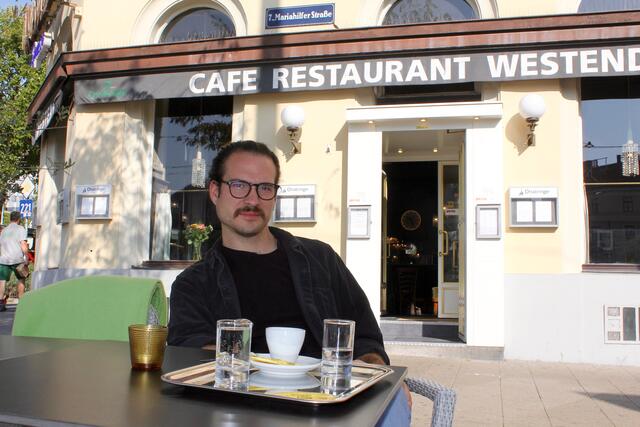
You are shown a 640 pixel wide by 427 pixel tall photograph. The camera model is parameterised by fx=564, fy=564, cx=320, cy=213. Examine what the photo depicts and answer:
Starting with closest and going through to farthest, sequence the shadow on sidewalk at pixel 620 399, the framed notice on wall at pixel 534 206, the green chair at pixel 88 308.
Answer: the green chair at pixel 88 308, the shadow on sidewalk at pixel 620 399, the framed notice on wall at pixel 534 206

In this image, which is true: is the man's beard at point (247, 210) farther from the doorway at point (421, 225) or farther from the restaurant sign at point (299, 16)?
the restaurant sign at point (299, 16)

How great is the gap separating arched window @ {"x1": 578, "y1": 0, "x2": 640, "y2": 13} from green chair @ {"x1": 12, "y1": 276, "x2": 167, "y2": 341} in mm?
6691

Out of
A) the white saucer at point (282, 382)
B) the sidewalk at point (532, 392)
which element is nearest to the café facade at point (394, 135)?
the sidewalk at point (532, 392)

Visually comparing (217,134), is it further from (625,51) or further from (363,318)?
(363,318)

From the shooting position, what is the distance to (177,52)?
25.0 feet

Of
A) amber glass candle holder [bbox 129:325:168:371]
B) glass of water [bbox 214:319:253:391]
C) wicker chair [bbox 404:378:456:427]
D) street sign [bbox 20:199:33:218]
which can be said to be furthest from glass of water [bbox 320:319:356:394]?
street sign [bbox 20:199:33:218]

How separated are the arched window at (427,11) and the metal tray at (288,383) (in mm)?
6756

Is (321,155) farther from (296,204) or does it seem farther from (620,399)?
(620,399)

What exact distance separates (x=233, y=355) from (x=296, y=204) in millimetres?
5989

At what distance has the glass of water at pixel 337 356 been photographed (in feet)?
4.31

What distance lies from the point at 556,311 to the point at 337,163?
3.14m

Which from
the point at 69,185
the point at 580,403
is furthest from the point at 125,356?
the point at 69,185

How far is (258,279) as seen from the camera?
2436 millimetres

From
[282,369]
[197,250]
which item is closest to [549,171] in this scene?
[197,250]
